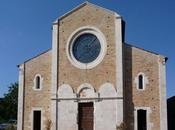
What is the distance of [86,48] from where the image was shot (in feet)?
88.7

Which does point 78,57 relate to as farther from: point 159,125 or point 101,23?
point 159,125

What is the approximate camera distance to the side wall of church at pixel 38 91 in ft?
88.8

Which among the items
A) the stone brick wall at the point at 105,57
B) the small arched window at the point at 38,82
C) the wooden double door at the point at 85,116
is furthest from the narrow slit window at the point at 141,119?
the small arched window at the point at 38,82

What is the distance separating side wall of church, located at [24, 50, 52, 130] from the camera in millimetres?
27062

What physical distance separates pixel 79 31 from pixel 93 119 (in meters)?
6.90

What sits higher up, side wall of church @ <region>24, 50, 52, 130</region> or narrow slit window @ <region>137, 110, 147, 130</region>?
side wall of church @ <region>24, 50, 52, 130</region>

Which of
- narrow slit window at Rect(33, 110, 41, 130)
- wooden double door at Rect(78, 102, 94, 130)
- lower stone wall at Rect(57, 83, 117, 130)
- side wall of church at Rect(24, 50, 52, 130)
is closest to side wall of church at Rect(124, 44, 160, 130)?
lower stone wall at Rect(57, 83, 117, 130)

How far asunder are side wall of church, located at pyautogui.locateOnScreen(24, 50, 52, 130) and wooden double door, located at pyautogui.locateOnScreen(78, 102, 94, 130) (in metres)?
2.54

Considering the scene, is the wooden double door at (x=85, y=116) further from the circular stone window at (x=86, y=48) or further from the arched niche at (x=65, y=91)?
the circular stone window at (x=86, y=48)

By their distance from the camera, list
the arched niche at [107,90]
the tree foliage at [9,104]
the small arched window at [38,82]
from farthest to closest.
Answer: the tree foliage at [9,104] → the small arched window at [38,82] → the arched niche at [107,90]

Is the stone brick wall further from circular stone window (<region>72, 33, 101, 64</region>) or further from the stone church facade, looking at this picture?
circular stone window (<region>72, 33, 101, 64</region>)

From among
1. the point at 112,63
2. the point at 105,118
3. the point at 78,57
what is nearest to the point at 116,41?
the point at 112,63

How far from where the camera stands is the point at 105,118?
25.0m

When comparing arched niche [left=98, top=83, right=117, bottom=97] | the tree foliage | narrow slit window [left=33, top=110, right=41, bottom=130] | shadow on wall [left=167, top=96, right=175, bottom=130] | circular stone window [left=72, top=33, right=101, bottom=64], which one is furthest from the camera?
the tree foliage
